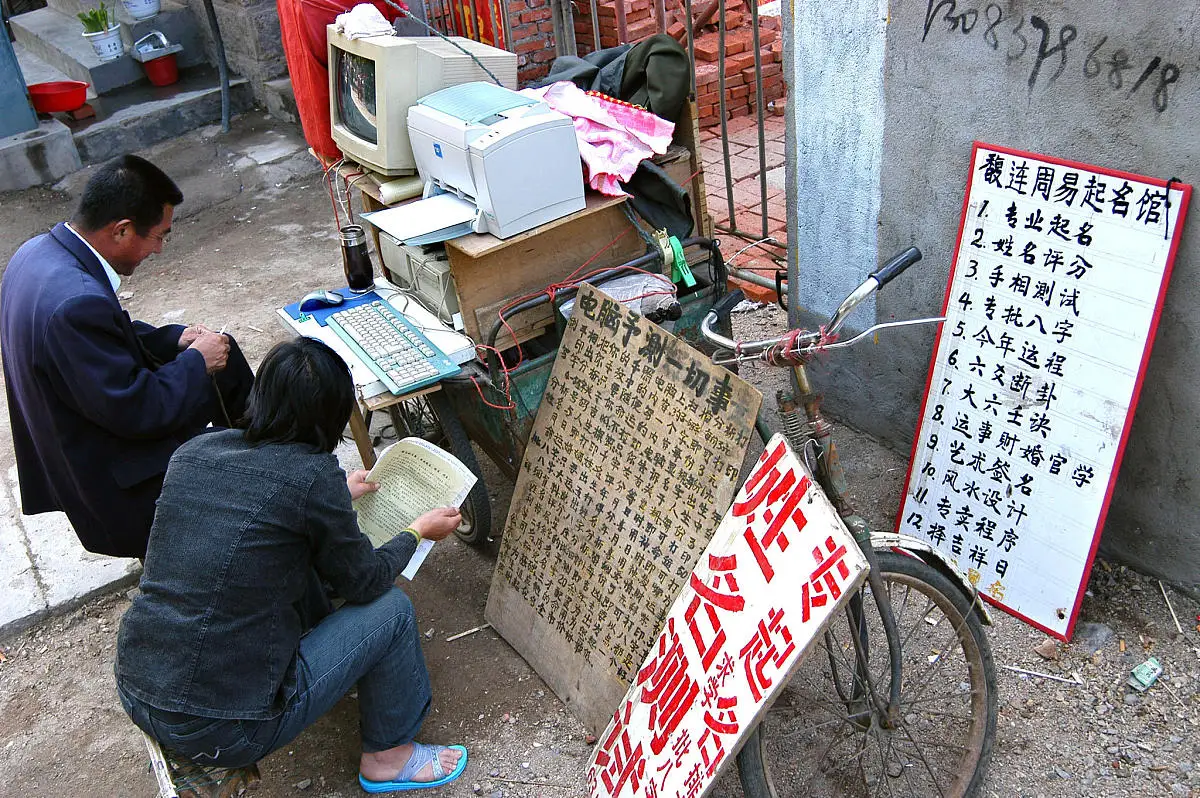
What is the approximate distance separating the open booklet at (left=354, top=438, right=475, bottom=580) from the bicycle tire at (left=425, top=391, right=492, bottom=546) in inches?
10.4

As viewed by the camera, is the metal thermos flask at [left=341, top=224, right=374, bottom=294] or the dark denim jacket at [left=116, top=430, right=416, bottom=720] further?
the metal thermos flask at [left=341, top=224, right=374, bottom=294]

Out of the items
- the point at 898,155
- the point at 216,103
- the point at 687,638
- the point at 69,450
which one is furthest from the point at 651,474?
the point at 216,103

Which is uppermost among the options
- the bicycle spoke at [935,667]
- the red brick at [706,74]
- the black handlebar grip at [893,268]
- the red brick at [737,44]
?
the black handlebar grip at [893,268]

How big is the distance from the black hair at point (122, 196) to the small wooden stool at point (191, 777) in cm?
159

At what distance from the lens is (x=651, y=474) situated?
2830 mm

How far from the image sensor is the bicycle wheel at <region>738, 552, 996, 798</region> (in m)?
2.52

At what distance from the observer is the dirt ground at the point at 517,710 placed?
2764 mm

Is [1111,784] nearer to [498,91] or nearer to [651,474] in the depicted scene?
[651,474]

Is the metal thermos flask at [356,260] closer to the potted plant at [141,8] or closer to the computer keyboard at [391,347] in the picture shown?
the computer keyboard at [391,347]

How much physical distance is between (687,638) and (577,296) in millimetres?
1155

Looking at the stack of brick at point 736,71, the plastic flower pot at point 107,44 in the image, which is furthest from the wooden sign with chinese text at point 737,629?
the plastic flower pot at point 107,44

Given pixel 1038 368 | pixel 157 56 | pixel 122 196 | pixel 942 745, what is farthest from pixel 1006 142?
pixel 157 56

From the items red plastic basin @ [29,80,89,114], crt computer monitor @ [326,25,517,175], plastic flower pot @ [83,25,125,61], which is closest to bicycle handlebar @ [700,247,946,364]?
crt computer monitor @ [326,25,517,175]

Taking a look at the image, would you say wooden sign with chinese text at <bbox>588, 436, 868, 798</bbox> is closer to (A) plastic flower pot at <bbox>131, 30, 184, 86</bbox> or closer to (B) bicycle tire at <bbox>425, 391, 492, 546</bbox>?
(B) bicycle tire at <bbox>425, 391, 492, 546</bbox>
